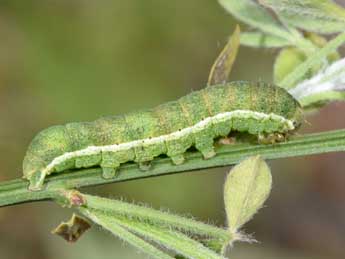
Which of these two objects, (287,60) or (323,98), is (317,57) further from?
(287,60)

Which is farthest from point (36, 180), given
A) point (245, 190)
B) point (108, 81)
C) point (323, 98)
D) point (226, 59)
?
point (108, 81)

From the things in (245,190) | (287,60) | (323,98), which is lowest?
(245,190)

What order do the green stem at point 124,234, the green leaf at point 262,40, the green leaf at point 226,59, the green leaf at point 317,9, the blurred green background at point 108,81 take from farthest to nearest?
the blurred green background at point 108,81 < the green leaf at point 262,40 < the green leaf at point 226,59 < the green leaf at point 317,9 < the green stem at point 124,234

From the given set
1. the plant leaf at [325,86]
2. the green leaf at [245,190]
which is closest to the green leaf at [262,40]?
the plant leaf at [325,86]

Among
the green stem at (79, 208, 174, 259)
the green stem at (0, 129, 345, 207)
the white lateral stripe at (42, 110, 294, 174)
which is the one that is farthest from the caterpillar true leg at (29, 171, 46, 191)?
the green stem at (79, 208, 174, 259)

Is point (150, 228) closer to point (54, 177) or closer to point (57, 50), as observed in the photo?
point (54, 177)

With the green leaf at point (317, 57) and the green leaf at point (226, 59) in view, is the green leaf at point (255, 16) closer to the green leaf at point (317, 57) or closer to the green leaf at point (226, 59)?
the green leaf at point (226, 59)
